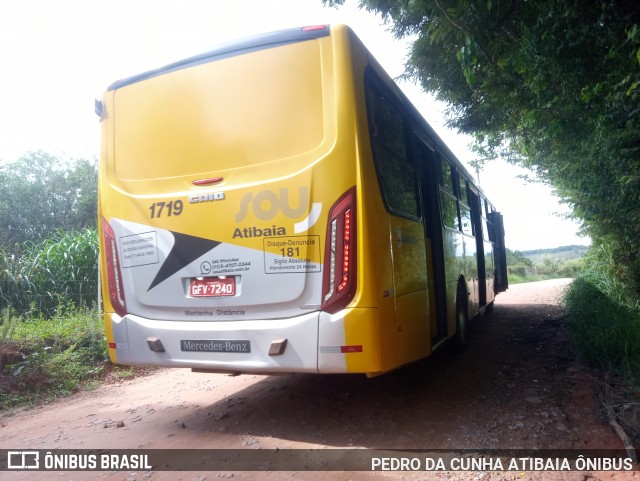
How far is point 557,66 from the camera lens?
4805mm

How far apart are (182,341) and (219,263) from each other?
736mm

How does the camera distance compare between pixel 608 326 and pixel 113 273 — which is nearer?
pixel 113 273

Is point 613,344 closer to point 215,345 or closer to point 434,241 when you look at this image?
point 434,241

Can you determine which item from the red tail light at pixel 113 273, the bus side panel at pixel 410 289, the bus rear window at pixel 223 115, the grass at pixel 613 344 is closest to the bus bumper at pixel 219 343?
the red tail light at pixel 113 273

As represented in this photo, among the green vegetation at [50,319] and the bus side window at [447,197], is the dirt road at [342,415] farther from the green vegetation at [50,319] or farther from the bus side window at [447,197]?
the bus side window at [447,197]

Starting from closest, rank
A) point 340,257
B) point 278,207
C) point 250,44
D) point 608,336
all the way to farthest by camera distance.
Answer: point 340,257 → point 278,207 → point 250,44 → point 608,336

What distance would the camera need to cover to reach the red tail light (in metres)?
4.30

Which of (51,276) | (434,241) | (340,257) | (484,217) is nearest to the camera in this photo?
(340,257)

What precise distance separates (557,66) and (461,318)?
3.60 metres

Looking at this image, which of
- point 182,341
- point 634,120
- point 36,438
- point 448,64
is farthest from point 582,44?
point 36,438

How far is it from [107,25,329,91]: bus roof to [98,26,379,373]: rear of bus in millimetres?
12

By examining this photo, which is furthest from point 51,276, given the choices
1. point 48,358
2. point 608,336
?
point 608,336

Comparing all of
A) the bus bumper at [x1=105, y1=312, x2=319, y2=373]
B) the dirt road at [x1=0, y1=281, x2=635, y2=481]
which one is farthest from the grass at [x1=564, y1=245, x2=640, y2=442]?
the bus bumper at [x1=105, y1=312, x2=319, y2=373]

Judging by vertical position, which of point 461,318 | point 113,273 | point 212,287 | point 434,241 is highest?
point 434,241
